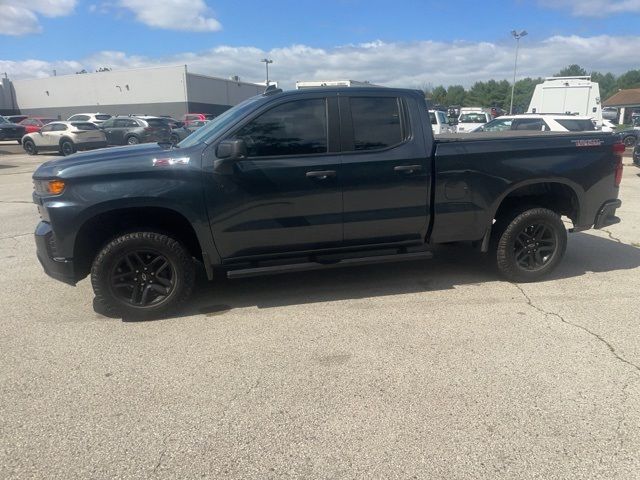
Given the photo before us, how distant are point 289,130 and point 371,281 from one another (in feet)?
6.15

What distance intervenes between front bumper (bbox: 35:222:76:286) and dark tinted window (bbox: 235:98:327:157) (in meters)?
1.82

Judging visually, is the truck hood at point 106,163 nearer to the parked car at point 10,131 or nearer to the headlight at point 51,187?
the headlight at point 51,187

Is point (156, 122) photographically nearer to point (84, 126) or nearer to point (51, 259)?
point (84, 126)

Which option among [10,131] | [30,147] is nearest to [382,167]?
[30,147]

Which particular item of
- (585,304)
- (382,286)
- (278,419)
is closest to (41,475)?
(278,419)

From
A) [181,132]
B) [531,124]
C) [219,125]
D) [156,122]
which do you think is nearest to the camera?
[219,125]

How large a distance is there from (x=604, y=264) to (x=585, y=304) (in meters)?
1.53

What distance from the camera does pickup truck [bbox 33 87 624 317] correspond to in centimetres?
415

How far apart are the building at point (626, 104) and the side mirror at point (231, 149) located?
80.4m

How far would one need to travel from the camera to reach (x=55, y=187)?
13.3ft

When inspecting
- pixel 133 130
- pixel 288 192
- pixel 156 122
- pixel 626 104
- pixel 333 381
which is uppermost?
pixel 626 104

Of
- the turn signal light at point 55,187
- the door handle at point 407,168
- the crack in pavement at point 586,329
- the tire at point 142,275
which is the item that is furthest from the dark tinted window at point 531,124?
the turn signal light at point 55,187

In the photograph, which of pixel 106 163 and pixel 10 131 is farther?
pixel 10 131

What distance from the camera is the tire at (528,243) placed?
16.6 feet
